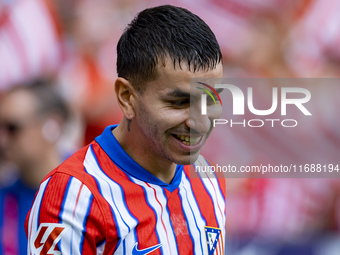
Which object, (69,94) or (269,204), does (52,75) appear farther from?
(269,204)

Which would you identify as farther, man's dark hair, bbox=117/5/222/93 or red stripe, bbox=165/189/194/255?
red stripe, bbox=165/189/194/255

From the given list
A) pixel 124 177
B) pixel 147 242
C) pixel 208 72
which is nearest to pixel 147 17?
pixel 208 72

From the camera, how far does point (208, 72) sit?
51.7 inches

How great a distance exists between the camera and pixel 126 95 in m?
1.39

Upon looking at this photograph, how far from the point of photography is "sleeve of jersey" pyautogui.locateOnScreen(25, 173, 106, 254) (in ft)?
3.97

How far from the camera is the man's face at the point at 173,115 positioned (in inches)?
50.5

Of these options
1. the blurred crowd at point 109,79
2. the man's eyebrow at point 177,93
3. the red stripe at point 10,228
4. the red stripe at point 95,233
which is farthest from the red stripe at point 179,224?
the red stripe at point 10,228

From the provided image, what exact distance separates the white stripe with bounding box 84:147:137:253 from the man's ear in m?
0.18

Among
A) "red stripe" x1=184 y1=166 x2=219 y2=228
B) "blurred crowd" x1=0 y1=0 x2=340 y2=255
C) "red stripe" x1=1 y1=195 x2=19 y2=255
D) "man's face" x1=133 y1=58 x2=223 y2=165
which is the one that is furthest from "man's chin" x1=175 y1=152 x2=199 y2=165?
"red stripe" x1=1 y1=195 x2=19 y2=255

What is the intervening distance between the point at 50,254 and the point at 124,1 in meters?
2.06

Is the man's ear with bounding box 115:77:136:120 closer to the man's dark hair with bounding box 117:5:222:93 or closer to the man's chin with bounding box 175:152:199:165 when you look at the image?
the man's dark hair with bounding box 117:5:222:93

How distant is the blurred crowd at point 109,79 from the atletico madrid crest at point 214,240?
61.8 inches

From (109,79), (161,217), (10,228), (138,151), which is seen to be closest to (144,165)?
(138,151)

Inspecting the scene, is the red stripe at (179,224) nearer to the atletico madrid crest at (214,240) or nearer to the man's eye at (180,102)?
the atletico madrid crest at (214,240)
